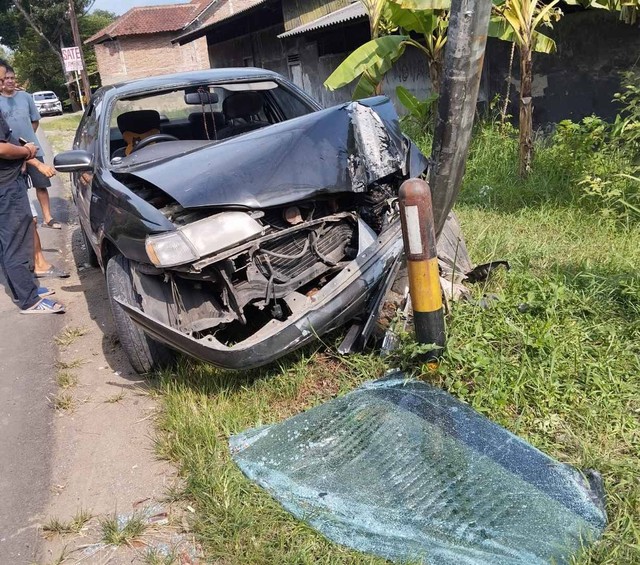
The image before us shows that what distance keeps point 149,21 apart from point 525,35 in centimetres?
3759

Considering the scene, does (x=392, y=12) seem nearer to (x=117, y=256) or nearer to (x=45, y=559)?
(x=117, y=256)

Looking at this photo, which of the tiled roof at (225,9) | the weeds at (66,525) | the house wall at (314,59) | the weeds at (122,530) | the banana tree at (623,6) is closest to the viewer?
the weeds at (122,530)

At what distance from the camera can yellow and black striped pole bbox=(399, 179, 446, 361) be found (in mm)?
3135

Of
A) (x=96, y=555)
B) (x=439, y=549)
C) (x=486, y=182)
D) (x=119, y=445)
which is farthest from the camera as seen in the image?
(x=486, y=182)

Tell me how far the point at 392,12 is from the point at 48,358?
5.30m

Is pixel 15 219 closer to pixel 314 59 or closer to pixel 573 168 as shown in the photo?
pixel 573 168

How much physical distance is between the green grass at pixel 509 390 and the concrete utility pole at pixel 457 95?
33.2 inches

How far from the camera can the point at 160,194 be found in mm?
3838

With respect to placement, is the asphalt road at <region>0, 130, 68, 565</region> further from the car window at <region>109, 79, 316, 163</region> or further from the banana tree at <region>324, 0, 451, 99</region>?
the banana tree at <region>324, 0, 451, 99</region>

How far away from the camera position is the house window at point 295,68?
52.9ft

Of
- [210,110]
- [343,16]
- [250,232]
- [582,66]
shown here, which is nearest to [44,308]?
[210,110]

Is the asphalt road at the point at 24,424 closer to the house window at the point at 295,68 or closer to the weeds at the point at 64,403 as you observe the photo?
the weeds at the point at 64,403

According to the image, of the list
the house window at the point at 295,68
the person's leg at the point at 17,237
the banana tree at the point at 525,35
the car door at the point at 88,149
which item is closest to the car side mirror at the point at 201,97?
the car door at the point at 88,149

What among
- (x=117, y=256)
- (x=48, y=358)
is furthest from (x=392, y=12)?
(x=48, y=358)
